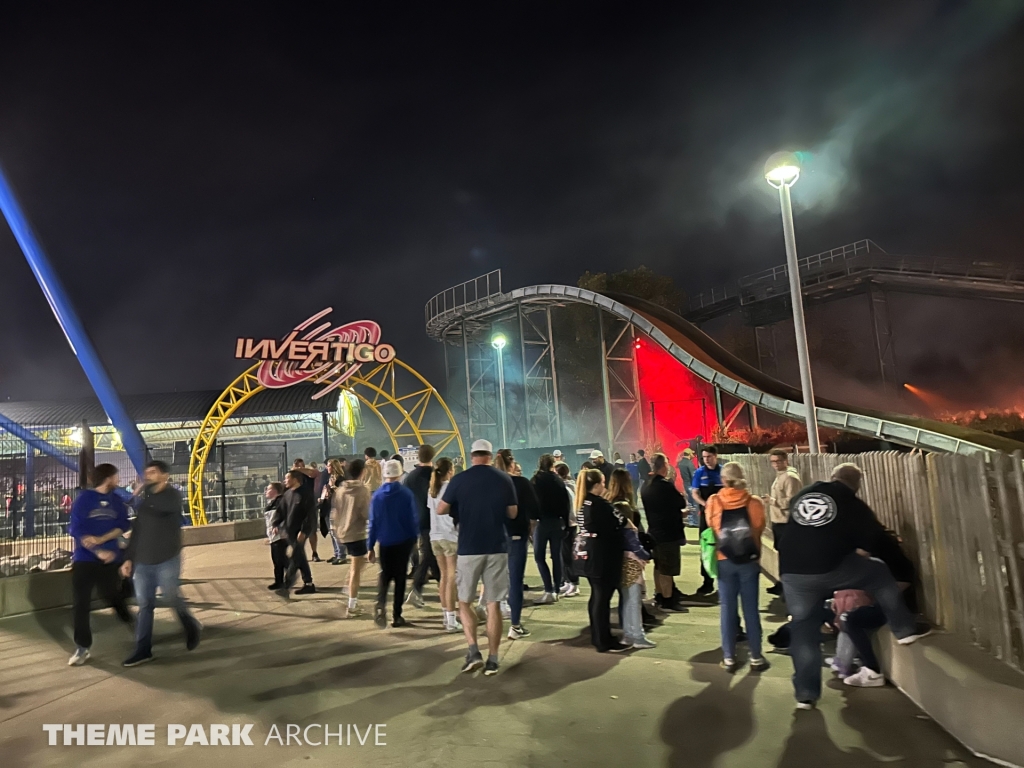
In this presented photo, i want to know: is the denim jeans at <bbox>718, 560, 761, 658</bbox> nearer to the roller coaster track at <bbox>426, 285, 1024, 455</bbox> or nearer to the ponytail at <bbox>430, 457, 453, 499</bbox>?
the ponytail at <bbox>430, 457, 453, 499</bbox>

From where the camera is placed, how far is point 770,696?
14.8ft

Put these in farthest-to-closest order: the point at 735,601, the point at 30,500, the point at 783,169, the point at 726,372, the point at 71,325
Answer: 1. the point at 726,372
2. the point at 71,325
3. the point at 30,500
4. the point at 783,169
5. the point at 735,601

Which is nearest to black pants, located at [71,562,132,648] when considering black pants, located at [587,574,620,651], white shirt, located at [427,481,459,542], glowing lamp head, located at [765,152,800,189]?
white shirt, located at [427,481,459,542]

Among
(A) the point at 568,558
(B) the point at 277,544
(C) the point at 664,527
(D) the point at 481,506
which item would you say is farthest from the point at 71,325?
(C) the point at 664,527

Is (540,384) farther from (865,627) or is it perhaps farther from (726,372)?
(865,627)

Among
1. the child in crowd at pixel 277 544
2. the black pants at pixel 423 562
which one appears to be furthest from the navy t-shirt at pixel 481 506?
the child in crowd at pixel 277 544

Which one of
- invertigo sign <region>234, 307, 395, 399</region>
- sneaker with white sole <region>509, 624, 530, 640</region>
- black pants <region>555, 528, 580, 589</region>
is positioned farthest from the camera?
invertigo sign <region>234, 307, 395, 399</region>

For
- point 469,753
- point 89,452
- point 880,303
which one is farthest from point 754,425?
point 469,753

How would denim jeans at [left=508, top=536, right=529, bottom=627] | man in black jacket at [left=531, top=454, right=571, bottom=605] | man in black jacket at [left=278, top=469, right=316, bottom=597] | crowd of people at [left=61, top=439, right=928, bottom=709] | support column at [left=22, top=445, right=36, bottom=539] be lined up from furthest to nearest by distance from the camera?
Answer: support column at [left=22, top=445, right=36, bottom=539]
man in black jacket at [left=278, top=469, right=316, bottom=597]
man in black jacket at [left=531, top=454, right=571, bottom=605]
denim jeans at [left=508, top=536, right=529, bottom=627]
crowd of people at [left=61, top=439, right=928, bottom=709]

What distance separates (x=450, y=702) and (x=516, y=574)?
210cm

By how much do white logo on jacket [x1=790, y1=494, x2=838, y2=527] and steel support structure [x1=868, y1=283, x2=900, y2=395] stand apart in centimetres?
3072

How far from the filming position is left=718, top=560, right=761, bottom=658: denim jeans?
5145mm

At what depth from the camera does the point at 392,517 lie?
22.3ft

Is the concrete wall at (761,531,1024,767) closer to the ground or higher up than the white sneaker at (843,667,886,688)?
higher up
